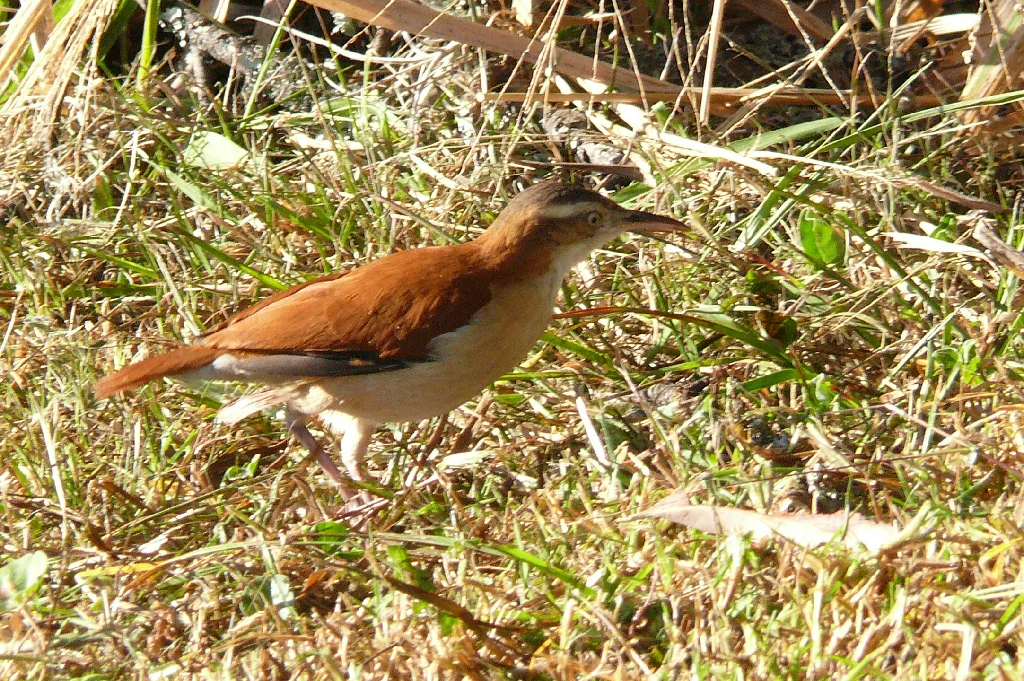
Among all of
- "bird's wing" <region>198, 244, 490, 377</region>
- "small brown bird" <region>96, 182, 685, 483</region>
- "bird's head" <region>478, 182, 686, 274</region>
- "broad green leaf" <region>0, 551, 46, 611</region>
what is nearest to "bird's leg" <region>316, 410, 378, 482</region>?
"small brown bird" <region>96, 182, 685, 483</region>

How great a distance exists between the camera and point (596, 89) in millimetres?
5559

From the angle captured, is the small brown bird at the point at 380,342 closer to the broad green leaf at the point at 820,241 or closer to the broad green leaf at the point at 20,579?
the broad green leaf at the point at 20,579

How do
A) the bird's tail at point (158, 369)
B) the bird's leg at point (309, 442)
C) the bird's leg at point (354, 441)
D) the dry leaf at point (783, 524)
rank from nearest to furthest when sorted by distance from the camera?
1. the dry leaf at point (783, 524)
2. the bird's tail at point (158, 369)
3. the bird's leg at point (309, 442)
4. the bird's leg at point (354, 441)

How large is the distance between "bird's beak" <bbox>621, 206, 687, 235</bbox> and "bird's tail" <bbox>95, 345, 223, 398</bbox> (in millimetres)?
1572

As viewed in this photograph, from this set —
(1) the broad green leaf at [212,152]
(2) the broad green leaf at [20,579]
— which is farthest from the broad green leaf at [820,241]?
(2) the broad green leaf at [20,579]

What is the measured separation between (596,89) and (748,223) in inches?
41.1

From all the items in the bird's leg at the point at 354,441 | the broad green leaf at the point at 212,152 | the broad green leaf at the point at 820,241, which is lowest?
the bird's leg at the point at 354,441

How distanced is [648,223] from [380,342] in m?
1.14

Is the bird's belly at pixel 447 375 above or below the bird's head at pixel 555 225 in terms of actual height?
below

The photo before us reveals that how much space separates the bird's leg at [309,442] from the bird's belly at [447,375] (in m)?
0.14

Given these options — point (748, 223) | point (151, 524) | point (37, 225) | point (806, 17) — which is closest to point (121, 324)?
point (37, 225)

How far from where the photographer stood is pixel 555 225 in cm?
457

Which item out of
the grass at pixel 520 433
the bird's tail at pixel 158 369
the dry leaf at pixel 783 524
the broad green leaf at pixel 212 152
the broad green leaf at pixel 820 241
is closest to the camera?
the grass at pixel 520 433

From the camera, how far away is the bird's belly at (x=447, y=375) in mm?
4238
